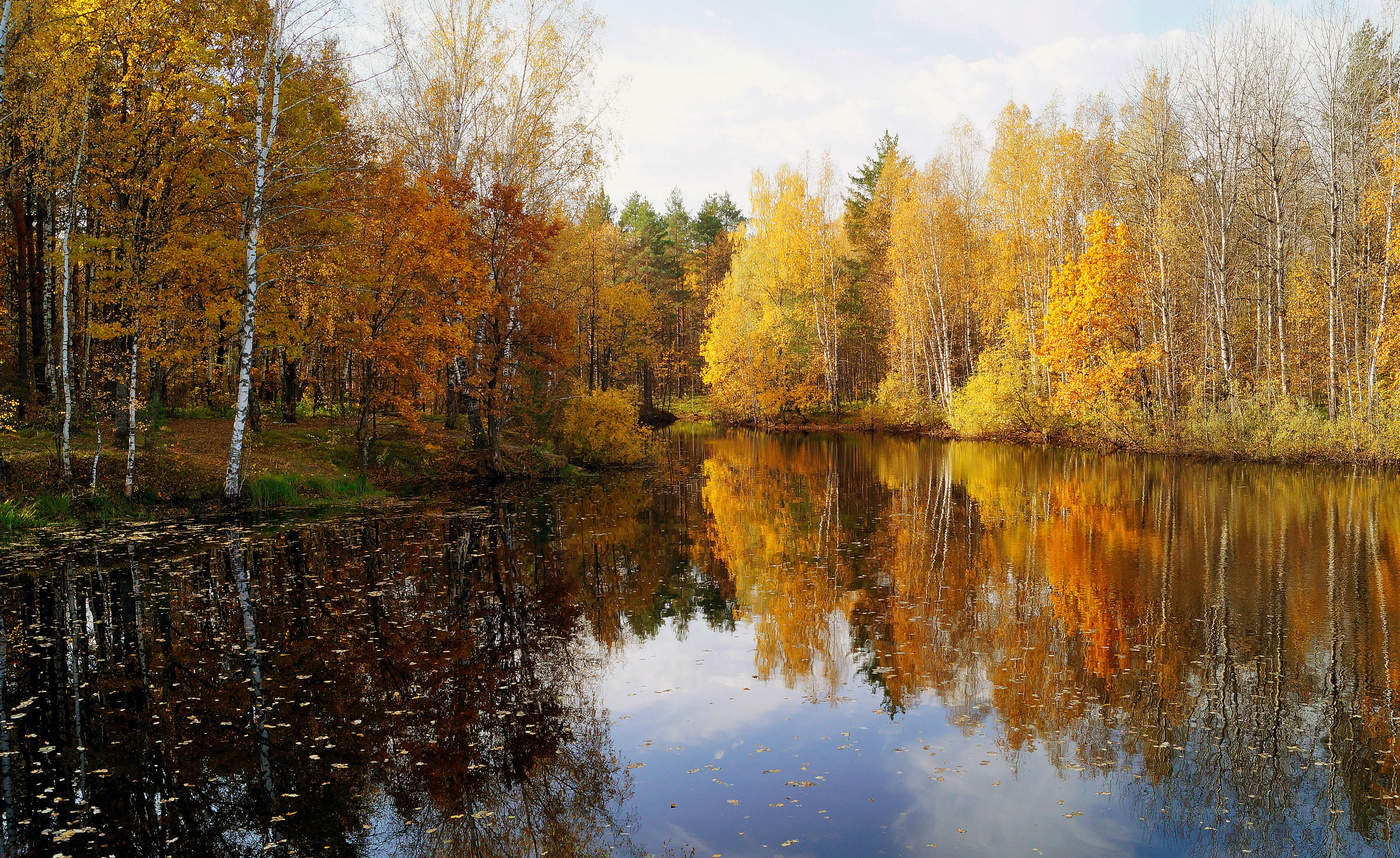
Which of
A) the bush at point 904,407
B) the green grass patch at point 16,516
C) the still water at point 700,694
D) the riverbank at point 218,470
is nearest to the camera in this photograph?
the still water at point 700,694

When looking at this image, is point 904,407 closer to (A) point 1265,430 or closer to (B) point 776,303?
(B) point 776,303

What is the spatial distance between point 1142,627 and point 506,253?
18973 millimetres

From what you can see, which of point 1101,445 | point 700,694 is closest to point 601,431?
point 700,694

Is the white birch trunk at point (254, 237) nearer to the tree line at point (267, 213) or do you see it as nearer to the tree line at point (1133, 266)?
the tree line at point (267, 213)

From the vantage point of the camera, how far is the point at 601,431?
27.7 meters

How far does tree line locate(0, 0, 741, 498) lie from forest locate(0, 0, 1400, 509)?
0.12 m

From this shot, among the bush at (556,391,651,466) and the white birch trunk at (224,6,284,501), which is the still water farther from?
the bush at (556,391,651,466)

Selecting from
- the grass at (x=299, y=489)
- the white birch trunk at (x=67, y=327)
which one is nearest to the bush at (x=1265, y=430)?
the grass at (x=299, y=489)

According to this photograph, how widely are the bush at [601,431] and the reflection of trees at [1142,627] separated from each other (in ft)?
24.5

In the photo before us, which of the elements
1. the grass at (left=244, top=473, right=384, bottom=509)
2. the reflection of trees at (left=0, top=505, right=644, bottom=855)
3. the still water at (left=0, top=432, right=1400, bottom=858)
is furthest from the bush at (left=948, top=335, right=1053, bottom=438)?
the reflection of trees at (left=0, top=505, right=644, bottom=855)

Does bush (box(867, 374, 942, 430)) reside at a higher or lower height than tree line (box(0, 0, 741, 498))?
lower

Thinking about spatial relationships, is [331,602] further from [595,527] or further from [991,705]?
[991,705]

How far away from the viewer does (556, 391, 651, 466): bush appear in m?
27.5

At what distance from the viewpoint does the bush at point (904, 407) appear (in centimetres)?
4503
